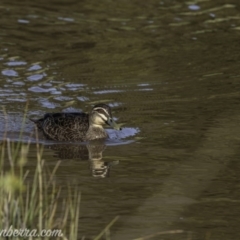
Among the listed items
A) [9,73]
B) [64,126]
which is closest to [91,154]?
[64,126]

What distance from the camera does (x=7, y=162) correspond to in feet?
39.5

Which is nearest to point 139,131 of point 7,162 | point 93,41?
point 7,162

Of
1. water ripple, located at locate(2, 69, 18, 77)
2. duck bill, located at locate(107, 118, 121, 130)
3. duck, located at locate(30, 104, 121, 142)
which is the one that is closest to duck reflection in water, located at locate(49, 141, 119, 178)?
duck, located at locate(30, 104, 121, 142)

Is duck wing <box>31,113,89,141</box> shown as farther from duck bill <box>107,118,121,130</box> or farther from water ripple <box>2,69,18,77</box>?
water ripple <box>2,69,18,77</box>

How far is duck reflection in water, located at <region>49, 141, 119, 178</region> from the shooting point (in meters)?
12.2

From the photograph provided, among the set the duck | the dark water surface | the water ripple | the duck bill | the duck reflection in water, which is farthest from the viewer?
the water ripple

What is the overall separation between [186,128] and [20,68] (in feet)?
14.2

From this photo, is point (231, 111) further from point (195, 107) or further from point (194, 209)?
point (194, 209)

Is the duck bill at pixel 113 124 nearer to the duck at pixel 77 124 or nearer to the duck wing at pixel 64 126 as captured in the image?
the duck at pixel 77 124

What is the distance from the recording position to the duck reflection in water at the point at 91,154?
12.2 metres

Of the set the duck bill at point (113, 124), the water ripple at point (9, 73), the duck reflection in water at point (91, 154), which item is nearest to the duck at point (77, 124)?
the duck bill at point (113, 124)

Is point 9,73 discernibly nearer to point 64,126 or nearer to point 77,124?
point 77,124

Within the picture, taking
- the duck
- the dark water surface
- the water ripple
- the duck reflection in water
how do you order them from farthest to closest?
the water ripple < the duck < the duck reflection in water < the dark water surface

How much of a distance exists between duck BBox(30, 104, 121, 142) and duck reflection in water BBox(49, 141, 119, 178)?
0.58ft
